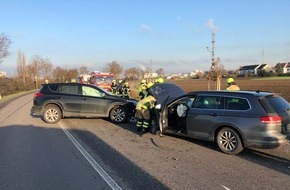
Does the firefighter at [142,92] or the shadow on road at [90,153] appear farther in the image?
the firefighter at [142,92]

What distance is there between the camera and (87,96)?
1515 cm

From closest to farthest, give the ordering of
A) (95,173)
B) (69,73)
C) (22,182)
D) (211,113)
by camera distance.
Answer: (22,182) → (95,173) → (211,113) → (69,73)

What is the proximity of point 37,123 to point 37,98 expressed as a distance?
41.4 inches

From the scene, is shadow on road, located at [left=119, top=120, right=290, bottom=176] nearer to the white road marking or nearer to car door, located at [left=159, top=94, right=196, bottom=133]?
car door, located at [left=159, top=94, right=196, bottom=133]

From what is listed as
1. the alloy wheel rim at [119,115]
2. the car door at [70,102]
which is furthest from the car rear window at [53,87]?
the alloy wheel rim at [119,115]

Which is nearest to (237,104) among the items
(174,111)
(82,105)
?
(174,111)

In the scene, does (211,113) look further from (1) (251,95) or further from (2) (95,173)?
(2) (95,173)

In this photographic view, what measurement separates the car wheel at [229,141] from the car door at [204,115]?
297 mm

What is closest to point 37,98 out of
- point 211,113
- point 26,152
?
point 26,152

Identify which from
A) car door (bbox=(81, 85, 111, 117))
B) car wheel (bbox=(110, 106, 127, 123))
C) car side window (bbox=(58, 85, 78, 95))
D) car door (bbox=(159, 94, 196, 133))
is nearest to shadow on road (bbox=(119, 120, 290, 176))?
car door (bbox=(159, 94, 196, 133))

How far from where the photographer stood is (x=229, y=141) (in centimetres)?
889

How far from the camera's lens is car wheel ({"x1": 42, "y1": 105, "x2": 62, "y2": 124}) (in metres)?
15.0

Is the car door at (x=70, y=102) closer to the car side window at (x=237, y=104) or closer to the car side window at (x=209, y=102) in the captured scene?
the car side window at (x=209, y=102)

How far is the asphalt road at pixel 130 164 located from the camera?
6363 mm
